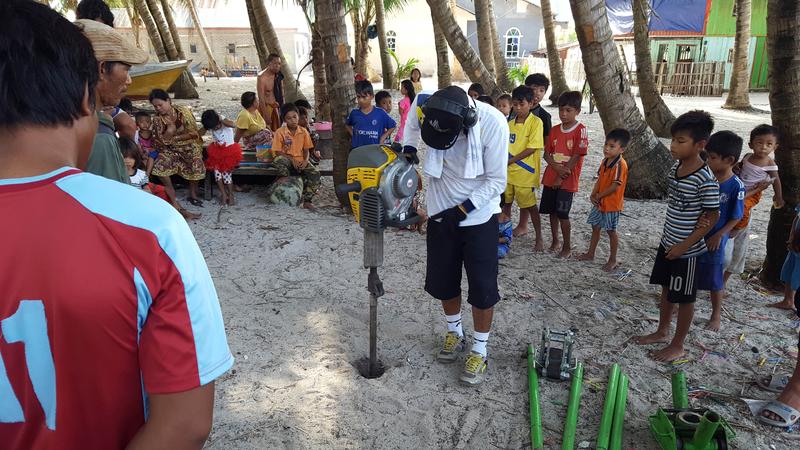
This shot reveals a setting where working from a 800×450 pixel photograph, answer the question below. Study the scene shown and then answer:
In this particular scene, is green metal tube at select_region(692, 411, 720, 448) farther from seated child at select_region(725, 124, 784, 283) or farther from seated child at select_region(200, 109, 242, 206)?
seated child at select_region(200, 109, 242, 206)

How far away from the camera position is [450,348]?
3.55 meters

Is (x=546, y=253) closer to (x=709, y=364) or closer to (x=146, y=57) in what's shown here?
(x=709, y=364)

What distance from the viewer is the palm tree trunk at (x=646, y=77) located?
10828mm

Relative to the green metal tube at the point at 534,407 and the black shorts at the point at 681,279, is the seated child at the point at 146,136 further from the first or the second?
the black shorts at the point at 681,279

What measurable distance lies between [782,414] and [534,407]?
1.43m

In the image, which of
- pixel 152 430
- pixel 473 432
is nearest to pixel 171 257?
pixel 152 430

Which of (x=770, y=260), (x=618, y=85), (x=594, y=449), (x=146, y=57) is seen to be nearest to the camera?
(x=146, y=57)

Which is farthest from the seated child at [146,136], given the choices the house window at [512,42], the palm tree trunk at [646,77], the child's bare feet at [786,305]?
the house window at [512,42]

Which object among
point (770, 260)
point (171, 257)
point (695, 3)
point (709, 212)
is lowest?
point (770, 260)

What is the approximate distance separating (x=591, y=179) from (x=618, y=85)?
193 centimetres

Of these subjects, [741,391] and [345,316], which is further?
[345,316]

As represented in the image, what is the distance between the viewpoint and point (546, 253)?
18.0ft

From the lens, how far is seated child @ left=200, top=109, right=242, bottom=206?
21.8 feet

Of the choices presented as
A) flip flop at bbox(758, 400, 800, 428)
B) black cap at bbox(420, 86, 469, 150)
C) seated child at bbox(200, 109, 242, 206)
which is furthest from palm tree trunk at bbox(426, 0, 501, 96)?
flip flop at bbox(758, 400, 800, 428)
